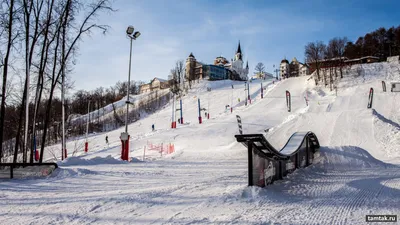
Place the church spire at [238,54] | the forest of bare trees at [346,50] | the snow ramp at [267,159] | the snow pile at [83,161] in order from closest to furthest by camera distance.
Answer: the snow ramp at [267,159]
the snow pile at [83,161]
the forest of bare trees at [346,50]
the church spire at [238,54]

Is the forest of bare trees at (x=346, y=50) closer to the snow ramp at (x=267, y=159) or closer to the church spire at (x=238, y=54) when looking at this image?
the snow ramp at (x=267, y=159)

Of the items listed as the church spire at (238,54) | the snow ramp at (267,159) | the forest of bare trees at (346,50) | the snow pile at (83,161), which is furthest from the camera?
the church spire at (238,54)

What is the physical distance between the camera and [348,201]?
5871 mm

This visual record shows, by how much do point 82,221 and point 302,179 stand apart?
637 centimetres

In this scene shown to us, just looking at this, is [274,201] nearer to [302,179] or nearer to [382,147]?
[302,179]

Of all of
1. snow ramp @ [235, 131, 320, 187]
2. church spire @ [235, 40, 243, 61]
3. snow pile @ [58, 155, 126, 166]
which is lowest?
snow pile @ [58, 155, 126, 166]

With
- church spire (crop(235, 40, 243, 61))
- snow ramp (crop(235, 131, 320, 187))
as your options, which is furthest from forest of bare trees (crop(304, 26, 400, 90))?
church spire (crop(235, 40, 243, 61))

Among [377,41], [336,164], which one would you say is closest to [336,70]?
[377,41]

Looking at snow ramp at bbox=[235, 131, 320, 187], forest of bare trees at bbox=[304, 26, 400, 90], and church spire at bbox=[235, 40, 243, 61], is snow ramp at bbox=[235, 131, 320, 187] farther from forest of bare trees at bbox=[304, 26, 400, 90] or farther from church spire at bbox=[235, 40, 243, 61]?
church spire at bbox=[235, 40, 243, 61]

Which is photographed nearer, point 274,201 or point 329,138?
point 274,201

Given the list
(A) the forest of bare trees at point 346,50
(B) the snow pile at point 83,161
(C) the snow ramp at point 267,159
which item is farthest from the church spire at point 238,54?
(C) the snow ramp at point 267,159

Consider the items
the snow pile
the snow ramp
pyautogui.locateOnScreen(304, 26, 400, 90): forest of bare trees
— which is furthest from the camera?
pyautogui.locateOnScreen(304, 26, 400, 90): forest of bare trees

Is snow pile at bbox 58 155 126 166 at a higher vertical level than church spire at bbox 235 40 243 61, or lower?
lower

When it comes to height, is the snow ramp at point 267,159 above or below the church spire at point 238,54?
below
